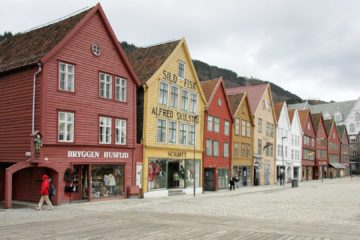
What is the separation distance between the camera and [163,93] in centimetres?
3209

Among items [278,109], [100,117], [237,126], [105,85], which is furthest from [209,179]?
[278,109]

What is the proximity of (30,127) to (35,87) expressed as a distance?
2.24 metres

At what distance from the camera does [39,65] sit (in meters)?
22.4

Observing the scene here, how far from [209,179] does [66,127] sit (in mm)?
19162

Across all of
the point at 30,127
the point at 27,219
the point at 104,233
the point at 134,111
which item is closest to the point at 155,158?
the point at 134,111

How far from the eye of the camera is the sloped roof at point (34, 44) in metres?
23.6

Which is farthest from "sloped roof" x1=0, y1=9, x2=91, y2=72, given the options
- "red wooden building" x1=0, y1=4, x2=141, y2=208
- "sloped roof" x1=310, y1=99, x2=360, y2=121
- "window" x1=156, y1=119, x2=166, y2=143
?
"sloped roof" x1=310, y1=99, x2=360, y2=121

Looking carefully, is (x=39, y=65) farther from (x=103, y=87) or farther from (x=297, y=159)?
(x=297, y=159)

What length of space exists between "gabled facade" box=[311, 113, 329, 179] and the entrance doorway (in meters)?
41.3

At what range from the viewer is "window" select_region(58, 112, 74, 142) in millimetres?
23344

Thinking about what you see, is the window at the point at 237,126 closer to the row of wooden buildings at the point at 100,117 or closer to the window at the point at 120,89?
the row of wooden buildings at the point at 100,117

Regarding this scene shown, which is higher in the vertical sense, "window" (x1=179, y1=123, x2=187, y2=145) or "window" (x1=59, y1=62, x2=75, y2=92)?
"window" (x1=59, y1=62, x2=75, y2=92)

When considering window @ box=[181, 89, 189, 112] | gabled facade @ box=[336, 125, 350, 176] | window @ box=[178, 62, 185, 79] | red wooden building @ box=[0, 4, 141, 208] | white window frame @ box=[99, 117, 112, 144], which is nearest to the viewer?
red wooden building @ box=[0, 4, 141, 208]

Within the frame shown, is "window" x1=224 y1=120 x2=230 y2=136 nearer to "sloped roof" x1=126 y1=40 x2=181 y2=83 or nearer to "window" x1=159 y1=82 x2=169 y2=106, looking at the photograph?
"window" x1=159 y1=82 x2=169 y2=106
